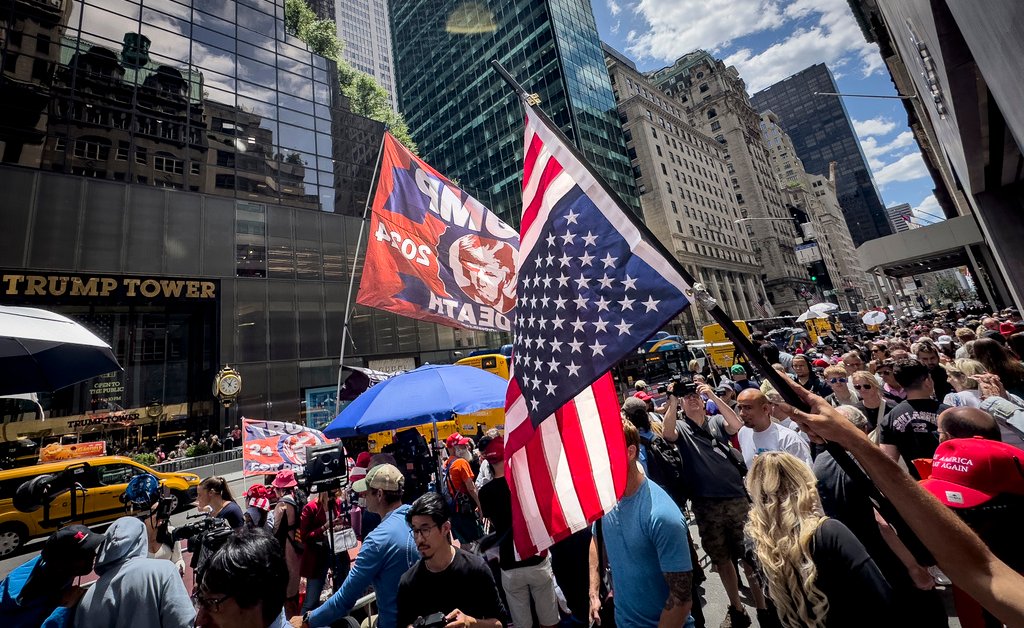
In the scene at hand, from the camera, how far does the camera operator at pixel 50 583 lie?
265 centimetres

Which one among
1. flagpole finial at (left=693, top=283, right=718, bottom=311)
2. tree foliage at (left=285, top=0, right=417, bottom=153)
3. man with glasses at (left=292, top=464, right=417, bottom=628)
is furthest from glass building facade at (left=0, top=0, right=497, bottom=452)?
flagpole finial at (left=693, top=283, right=718, bottom=311)

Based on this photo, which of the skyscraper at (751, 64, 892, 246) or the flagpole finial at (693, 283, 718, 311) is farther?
the skyscraper at (751, 64, 892, 246)

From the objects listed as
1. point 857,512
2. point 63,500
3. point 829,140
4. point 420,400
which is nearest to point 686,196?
point 420,400

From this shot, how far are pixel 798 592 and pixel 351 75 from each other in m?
49.0

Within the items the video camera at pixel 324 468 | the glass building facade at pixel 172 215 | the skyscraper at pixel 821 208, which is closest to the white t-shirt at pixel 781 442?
the video camera at pixel 324 468

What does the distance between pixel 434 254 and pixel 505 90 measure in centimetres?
5874

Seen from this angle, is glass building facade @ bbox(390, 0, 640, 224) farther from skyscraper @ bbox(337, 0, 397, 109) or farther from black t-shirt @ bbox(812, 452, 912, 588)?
black t-shirt @ bbox(812, 452, 912, 588)

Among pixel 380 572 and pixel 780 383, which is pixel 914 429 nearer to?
pixel 780 383

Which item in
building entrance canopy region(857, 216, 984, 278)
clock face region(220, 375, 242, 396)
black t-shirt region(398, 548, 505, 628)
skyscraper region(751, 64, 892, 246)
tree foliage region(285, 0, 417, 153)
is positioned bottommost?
black t-shirt region(398, 548, 505, 628)

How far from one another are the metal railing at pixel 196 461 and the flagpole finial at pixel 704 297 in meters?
21.2

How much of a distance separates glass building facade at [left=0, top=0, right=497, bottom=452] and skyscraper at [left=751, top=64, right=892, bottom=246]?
180m

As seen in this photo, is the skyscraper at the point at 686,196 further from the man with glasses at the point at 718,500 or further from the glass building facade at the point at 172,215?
the man with glasses at the point at 718,500

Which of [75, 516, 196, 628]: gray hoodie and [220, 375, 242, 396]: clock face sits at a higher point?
[220, 375, 242, 396]: clock face

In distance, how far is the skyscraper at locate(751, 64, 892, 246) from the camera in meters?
149
